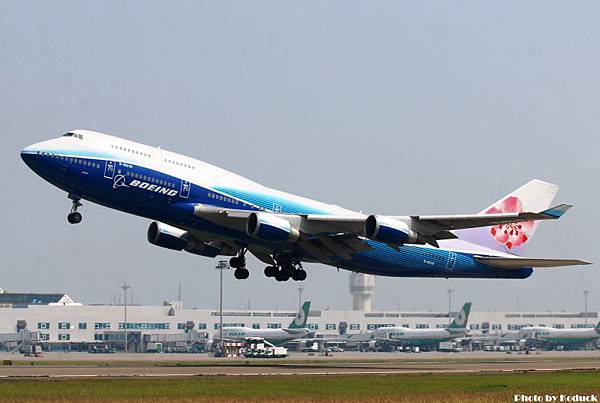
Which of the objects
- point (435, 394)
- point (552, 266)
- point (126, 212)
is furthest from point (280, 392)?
point (552, 266)

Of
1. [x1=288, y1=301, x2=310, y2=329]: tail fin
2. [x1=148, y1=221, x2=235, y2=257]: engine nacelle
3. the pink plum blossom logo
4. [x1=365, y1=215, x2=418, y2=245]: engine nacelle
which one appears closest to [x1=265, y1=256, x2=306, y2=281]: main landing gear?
[x1=148, y1=221, x2=235, y2=257]: engine nacelle

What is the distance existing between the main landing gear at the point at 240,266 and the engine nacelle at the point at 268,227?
7.92 metres

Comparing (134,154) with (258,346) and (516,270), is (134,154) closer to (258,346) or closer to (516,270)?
(516,270)

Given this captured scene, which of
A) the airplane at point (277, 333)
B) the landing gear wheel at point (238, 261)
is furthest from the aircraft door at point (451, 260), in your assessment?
the airplane at point (277, 333)

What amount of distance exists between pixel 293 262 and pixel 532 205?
20740 millimetres

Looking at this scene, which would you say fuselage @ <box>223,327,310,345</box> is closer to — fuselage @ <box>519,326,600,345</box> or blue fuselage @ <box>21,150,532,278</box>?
fuselage @ <box>519,326,600,345</box>

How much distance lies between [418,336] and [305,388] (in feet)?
460

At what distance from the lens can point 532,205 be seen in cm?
7938

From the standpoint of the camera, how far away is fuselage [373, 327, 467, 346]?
189250 mm

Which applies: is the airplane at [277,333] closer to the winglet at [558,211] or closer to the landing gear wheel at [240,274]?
the landing gear wheel at [240,274]

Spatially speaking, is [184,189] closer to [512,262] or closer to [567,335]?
[512,262]

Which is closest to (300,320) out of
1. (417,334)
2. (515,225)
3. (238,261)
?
(417,334)

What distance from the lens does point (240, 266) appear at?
71188 millimetres

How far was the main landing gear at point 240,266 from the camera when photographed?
233 feet
